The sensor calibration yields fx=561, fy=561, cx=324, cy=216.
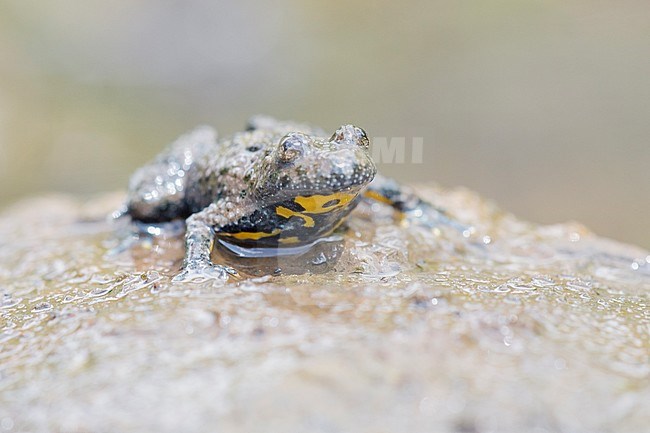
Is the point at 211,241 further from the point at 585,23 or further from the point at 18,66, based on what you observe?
the point at 585,23

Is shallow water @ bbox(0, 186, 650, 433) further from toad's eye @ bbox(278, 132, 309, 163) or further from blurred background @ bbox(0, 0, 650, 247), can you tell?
blurred background @ bbox(0, 0, 650, 247)

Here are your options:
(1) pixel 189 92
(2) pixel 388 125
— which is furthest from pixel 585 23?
(1) pixel 189 92

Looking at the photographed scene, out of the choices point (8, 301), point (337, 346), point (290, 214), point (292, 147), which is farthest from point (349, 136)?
point (8, 301)

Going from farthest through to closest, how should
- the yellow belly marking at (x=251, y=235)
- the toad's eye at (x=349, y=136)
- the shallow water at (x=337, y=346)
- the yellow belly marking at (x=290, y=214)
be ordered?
the yellow belly marking at (x=251, y=235) → the yellow belly marking at (x=290, y=214) → the toad's eye at (x=349, y=136) → the shallow water at (x=337, y=346)

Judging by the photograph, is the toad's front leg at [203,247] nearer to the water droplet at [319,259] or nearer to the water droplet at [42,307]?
the water droplet at [319,259]

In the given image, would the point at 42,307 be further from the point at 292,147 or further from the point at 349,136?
the point at 349,136

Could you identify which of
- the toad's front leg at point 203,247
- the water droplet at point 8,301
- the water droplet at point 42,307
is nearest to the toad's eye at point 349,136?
the toad's front leg at point 203,247
